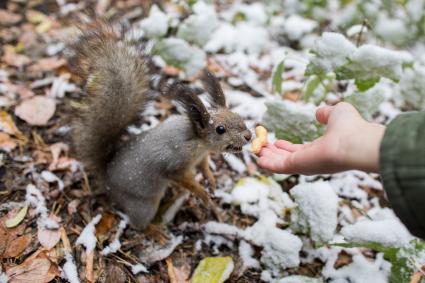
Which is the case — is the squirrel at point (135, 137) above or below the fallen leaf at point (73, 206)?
above

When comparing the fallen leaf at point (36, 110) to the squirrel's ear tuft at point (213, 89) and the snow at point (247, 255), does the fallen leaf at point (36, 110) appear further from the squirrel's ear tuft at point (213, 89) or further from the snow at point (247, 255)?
the snow at point (247, 255)

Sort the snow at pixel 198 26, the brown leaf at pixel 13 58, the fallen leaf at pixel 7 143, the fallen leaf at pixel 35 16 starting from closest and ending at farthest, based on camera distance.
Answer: the fallen leaf at pixel 7 143, the snow at pixel 198 26, the brown leaf at pixel 13 58, the fallen leaf at pixel 35 16

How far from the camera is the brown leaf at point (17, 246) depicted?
63.8 inches

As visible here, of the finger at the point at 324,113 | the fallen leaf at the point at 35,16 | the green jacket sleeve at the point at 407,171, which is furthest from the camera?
the fallen leaf at the point at 35,16

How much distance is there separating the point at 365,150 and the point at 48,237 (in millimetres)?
1191

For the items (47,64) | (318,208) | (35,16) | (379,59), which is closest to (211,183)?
(318,208)

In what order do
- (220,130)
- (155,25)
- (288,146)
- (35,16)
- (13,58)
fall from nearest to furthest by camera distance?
(288,146) → (220,130) → (155,25) → (13,58) → (35,16)

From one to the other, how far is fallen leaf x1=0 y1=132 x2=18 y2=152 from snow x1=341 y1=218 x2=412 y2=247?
140 centimetres

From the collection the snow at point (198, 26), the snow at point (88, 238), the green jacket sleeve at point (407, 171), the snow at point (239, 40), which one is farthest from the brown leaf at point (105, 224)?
the snow at point (239, 40)

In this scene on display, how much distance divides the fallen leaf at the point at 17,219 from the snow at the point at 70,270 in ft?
0.75

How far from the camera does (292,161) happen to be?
4.32ft

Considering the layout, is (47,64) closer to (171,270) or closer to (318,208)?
(171,270)

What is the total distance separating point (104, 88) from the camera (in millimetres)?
1731

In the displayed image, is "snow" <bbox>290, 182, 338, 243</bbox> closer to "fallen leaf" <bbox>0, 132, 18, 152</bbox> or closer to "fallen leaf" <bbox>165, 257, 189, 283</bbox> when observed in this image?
"fallen leaf" <bbox>165, 257, 189, 283</bbox>
